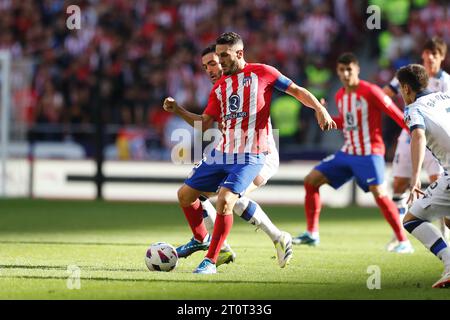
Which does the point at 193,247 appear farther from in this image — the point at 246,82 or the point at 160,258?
the point at 246,82

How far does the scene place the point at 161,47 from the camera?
2556 centimetres

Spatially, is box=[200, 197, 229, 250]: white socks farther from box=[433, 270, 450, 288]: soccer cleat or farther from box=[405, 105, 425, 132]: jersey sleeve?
box=[433, 270, 450, 288]: soccer cleat

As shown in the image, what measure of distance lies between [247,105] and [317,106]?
0.75m

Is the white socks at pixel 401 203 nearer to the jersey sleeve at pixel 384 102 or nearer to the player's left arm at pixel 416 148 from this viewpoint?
the jersey sleeve at pixel 384 102

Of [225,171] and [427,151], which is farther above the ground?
[427,151]

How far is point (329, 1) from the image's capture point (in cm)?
2389

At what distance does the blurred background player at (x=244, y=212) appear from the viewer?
941 centimetres

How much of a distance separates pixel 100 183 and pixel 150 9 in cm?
803

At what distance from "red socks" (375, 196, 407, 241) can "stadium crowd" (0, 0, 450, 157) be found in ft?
31.6

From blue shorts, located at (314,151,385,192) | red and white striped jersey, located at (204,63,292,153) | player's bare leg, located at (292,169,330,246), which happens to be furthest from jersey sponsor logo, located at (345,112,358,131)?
red and white striped jersey, located at (204,63,292,153)

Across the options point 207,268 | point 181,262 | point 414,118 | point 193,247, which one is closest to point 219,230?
point 207,268

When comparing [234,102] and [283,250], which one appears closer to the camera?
[234,102]

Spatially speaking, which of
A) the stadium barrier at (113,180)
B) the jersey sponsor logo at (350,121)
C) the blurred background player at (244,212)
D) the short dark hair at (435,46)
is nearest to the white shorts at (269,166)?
the blurred background player at (244,212)

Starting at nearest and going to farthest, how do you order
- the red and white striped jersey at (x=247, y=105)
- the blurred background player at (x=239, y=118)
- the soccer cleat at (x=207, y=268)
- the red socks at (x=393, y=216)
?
the soccer cleat at (x=207, y=268) → the blurred background player at (x=239, y=118) → the red and white striped jersey at (x=247, y=105) → the red socks at (x=393, y=216)
